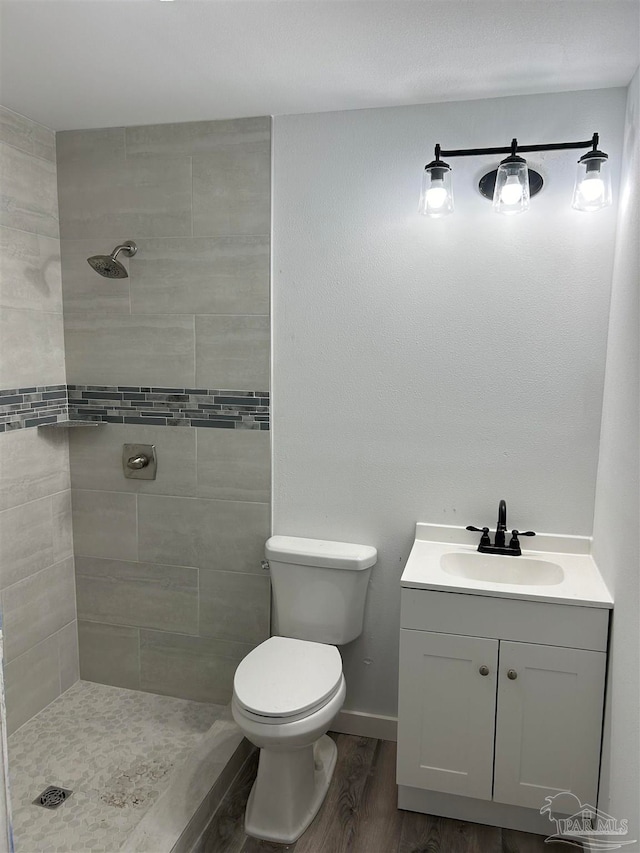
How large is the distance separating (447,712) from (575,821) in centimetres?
50

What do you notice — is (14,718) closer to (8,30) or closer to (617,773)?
(617,773)

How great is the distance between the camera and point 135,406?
2.57 meters

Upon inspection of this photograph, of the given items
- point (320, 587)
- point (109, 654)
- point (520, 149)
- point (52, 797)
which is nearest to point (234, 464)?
point (320, 587)

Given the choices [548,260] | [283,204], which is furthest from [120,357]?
Result: [548,260]

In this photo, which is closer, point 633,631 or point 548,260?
point 633,631

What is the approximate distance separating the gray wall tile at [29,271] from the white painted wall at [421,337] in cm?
95

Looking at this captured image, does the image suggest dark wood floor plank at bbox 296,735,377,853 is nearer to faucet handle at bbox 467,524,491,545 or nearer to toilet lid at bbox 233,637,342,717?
toilet lid at bbox 233,637,342,717

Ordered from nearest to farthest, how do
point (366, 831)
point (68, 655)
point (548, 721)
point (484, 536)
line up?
1. point (548, 721)
2. point (366, 831)
3. point (484, 536)
4. point (68, 655)

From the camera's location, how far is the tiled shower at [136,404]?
237 cm

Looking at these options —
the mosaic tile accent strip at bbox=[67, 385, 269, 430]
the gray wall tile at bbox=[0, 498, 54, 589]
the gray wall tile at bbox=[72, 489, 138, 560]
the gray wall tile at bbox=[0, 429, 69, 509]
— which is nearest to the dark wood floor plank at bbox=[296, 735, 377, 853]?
the gray wall tile at bbox=[72, 489, 138, 560]

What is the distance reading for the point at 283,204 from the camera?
2.34 meters

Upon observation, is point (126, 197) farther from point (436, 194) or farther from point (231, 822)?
point (231, 822)

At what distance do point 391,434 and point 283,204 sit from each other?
0.96 metres

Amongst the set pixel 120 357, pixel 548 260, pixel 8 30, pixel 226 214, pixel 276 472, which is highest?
pixel 8 30
